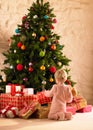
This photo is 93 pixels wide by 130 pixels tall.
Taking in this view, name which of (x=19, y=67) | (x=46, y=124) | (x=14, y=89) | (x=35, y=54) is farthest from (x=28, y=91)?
(x=46, y=124)

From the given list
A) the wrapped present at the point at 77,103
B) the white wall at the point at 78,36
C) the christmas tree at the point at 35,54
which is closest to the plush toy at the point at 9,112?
the christmas tree at the point at 35,54

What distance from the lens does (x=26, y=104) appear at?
3.04 metres

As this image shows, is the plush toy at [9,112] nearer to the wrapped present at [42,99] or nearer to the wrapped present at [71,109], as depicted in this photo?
the wrapped present at [42,99]

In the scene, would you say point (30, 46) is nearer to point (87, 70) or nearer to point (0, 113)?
point (0, 113)

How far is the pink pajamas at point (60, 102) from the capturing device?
2791mm

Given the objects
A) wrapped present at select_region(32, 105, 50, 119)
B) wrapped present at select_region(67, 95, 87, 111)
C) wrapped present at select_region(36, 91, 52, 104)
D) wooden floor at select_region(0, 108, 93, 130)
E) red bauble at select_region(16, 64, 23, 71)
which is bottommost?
wooden floor at select_region(0, 108, 93, 130)

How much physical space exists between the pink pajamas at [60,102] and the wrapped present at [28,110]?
0.17 metres

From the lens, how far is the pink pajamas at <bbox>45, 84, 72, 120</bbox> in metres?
2.79

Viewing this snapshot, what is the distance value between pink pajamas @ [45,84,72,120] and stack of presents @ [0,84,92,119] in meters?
0.16

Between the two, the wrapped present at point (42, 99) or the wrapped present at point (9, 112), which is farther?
the wrapped present at point (42, 99)

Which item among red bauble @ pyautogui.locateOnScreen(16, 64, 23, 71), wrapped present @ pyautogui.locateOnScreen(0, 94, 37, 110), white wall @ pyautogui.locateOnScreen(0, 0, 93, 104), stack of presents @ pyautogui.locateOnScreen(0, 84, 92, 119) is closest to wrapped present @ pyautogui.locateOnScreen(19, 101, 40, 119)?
stack of presents @ pyautogui.locateOnScreen(0, 84, 92, 119)

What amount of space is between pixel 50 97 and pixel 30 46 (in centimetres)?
67

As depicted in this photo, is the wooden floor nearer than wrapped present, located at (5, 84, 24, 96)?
Yes

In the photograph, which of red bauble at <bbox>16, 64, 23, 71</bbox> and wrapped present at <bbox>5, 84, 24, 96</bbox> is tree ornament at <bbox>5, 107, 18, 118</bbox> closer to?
wrapped present at <bbox>5, 84, 24, 96</bbox>
